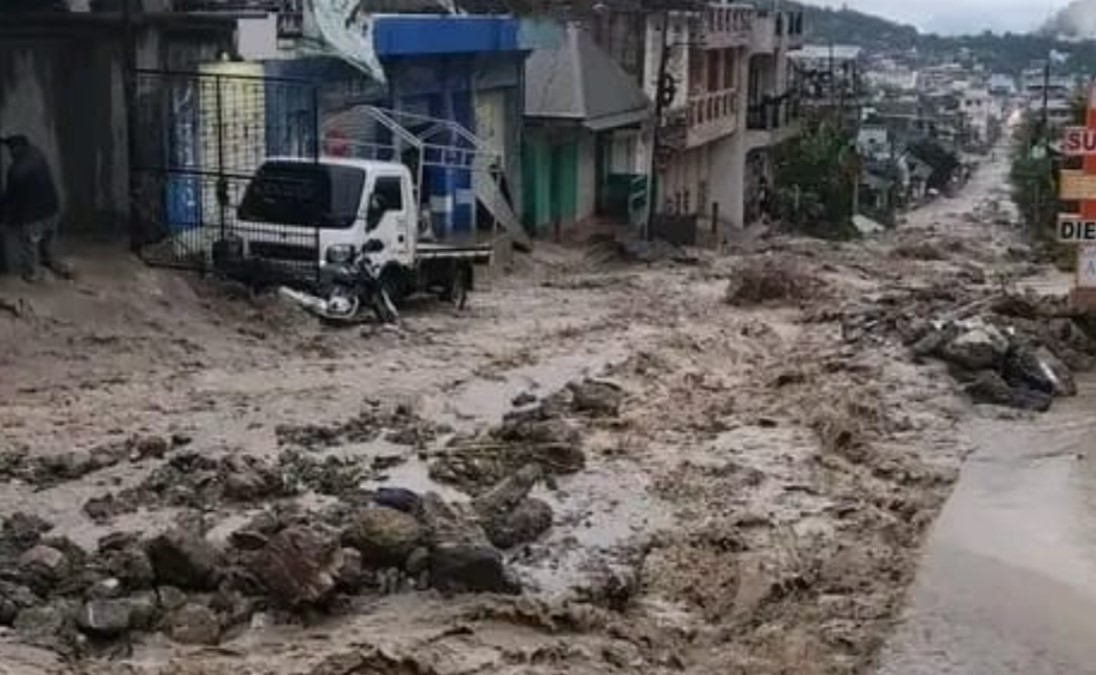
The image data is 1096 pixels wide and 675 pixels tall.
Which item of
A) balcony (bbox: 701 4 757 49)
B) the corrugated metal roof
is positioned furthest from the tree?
the corrugated metal roof

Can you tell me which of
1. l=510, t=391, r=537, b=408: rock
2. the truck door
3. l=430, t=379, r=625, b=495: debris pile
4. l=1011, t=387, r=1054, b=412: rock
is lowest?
l=1011, t=387, r=1054, b=412: rock

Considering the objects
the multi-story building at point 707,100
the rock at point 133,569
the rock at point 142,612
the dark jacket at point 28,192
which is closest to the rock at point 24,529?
the rock at point 133,569

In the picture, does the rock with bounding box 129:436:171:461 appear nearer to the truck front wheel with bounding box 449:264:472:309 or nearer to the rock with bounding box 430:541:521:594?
the rock with bounding box 430:541:521:594

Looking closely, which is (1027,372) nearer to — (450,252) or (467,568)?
(450,252)

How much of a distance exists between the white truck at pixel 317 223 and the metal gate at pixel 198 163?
38mm

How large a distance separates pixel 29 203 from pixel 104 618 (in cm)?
989

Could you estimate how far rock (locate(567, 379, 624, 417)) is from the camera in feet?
59.7

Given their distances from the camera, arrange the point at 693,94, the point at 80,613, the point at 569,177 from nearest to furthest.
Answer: the point at 80,613 → the point at 569,177 → the point at 693,94

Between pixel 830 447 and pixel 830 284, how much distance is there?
639 inches

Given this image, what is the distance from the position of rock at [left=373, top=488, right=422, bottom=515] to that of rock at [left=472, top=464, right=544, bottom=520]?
0.54 metres

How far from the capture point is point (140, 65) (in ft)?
73.0

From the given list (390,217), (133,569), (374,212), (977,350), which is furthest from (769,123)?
(133,569)

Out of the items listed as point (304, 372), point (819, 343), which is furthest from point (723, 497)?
point (819, 343)

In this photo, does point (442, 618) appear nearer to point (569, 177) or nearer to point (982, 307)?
point (982, 307)
